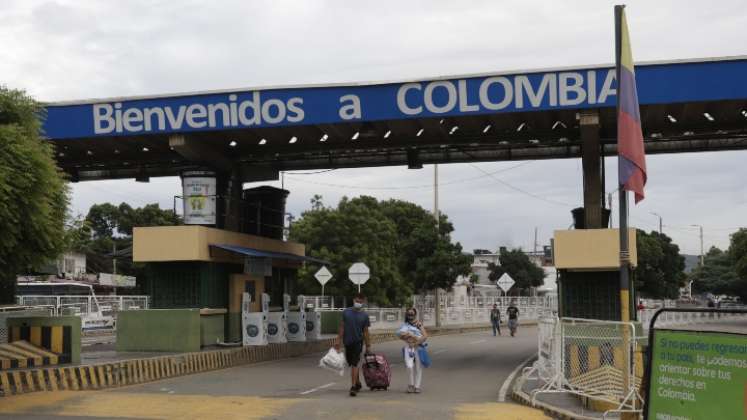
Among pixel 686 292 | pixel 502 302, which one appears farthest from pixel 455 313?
pixel 686 292

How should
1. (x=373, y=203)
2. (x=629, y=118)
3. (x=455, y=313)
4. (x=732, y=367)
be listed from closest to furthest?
(x=732, y=367), (x=629, y=118), (x=455, y=313), (x=373, y=203)

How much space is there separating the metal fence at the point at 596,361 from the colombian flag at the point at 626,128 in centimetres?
218

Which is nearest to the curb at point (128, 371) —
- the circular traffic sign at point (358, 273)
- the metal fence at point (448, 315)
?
the circular traffic sign at point (358, 273)

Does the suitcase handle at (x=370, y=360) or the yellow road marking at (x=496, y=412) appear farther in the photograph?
the suitcase handle at (x=370, y=360)

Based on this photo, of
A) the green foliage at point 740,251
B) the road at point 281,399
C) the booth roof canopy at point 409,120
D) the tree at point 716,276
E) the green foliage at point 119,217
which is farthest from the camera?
the tree at point 716,276

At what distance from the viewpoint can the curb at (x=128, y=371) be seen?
15.5m

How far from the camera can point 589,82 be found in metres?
20.5

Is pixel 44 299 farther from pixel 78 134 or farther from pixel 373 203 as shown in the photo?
pixel 373 203

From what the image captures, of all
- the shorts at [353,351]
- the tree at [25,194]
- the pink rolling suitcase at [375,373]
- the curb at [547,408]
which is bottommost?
the curb at [547,408]

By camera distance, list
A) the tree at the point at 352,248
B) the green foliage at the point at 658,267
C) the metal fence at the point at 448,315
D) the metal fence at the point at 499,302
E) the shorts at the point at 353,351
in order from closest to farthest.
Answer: the shorts at the point at 353,351 → the metal fence at the point at 448,315 → the tree at the point at 352,248 → the metal fence at the point at 499,302 → the green foliage at the point at 658,267

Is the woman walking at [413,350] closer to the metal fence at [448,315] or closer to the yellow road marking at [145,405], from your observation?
the yellow road marking at [145,405]

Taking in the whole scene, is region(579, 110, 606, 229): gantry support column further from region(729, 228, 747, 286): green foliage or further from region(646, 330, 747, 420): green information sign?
region(729, 228, 747, 286): green foliage

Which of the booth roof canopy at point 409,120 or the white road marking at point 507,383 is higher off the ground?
the booth roof canopy at point 409,120

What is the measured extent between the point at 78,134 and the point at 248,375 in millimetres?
8508
